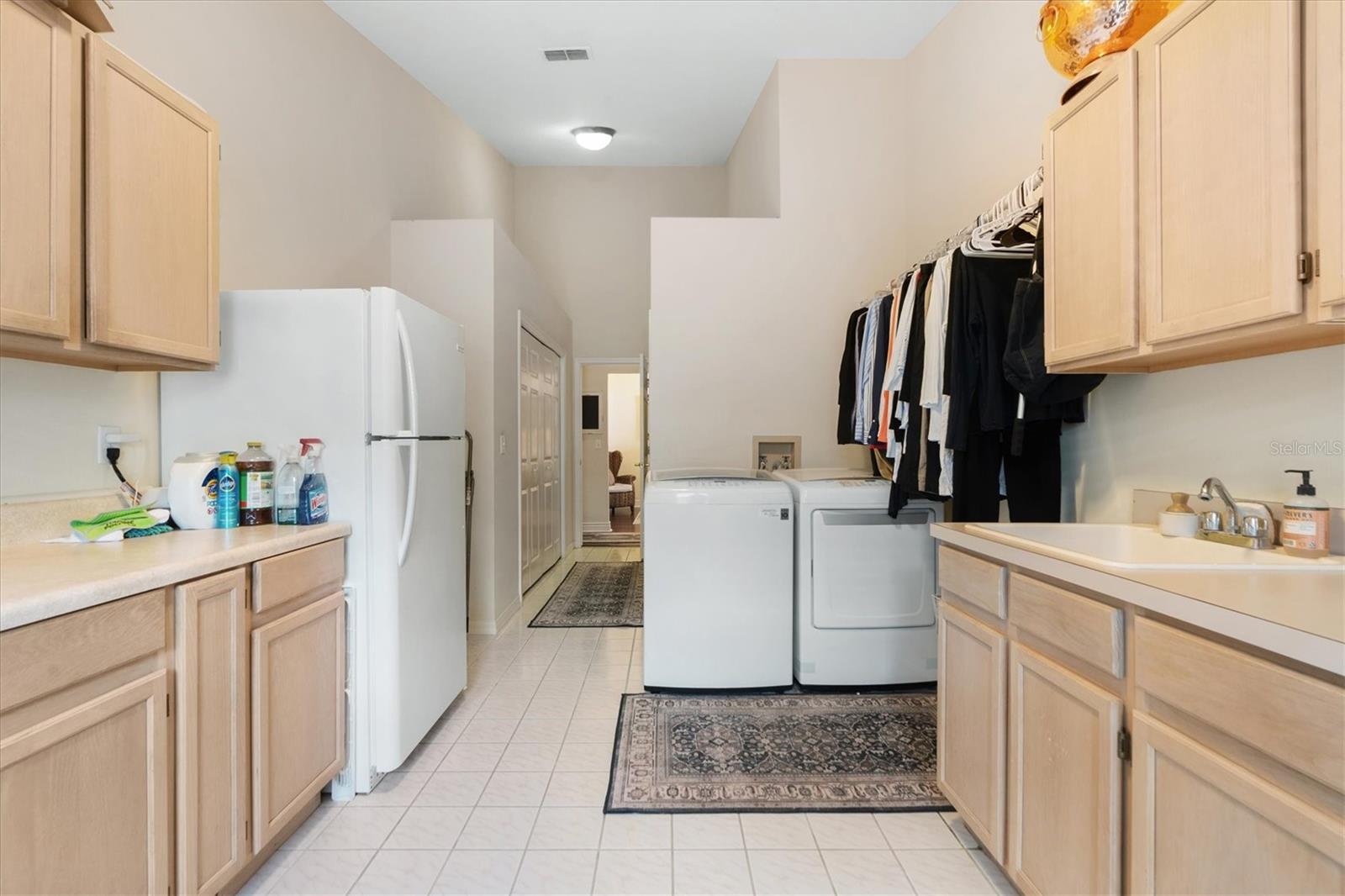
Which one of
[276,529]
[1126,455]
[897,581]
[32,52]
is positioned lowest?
[897,581]

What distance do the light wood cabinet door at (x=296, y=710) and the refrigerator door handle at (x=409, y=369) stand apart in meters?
0.59

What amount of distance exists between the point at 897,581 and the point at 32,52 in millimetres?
3213

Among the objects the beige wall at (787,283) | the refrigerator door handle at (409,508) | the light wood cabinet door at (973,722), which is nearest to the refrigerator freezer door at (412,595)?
the refrigerator door handle at (409,508)

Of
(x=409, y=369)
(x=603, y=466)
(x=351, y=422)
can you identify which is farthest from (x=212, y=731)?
(x=603, y=466)

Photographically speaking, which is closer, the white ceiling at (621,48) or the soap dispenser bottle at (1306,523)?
the soap dispenser bottle at (1306,523)

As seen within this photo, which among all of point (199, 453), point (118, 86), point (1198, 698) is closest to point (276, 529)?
point (199, 453)

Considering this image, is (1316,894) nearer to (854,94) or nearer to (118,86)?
(118,86)

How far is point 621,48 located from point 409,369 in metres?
2.61

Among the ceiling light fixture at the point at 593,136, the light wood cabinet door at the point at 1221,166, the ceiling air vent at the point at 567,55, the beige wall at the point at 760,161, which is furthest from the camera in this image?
the ceiling light fixture at the point at 593,136

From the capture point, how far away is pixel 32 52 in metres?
1.36

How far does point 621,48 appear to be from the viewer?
369 centimetres

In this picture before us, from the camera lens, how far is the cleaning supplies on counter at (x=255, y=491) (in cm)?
197

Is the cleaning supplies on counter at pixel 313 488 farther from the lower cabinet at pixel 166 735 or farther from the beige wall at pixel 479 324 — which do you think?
the beige wall at pixel 479 324

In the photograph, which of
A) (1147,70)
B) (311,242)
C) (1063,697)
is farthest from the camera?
(311,242)
